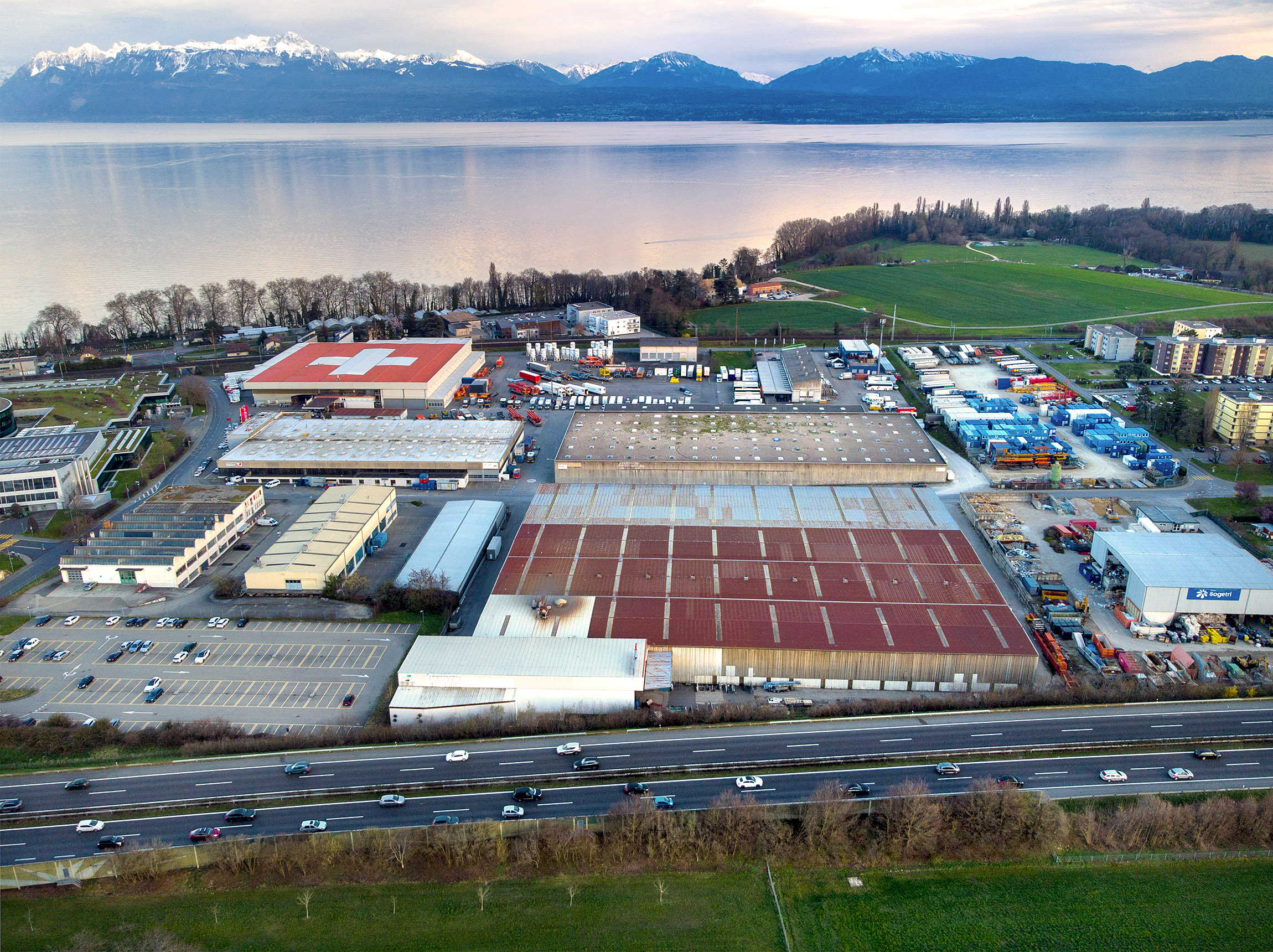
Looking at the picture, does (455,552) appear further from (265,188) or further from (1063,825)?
(265,188)

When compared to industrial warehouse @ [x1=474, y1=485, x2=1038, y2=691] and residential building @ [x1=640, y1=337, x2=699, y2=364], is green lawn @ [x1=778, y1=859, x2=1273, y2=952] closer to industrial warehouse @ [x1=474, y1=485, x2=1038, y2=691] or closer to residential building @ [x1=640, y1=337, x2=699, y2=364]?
industrial warehouse @ [x1=474, y1=485, x2=1038, y2=691]

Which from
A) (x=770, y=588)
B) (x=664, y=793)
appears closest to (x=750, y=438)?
(x=770, y=588)

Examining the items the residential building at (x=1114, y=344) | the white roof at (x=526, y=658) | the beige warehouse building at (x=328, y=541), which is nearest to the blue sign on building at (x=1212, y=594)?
the white roof at (x=526, y=658)

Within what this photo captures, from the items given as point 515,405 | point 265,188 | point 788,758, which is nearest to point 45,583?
point 515,405

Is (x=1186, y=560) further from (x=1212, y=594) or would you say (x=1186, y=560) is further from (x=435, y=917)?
(x=435, y=917)

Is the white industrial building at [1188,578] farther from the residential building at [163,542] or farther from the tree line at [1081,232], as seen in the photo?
the tree line at [1081,232]
